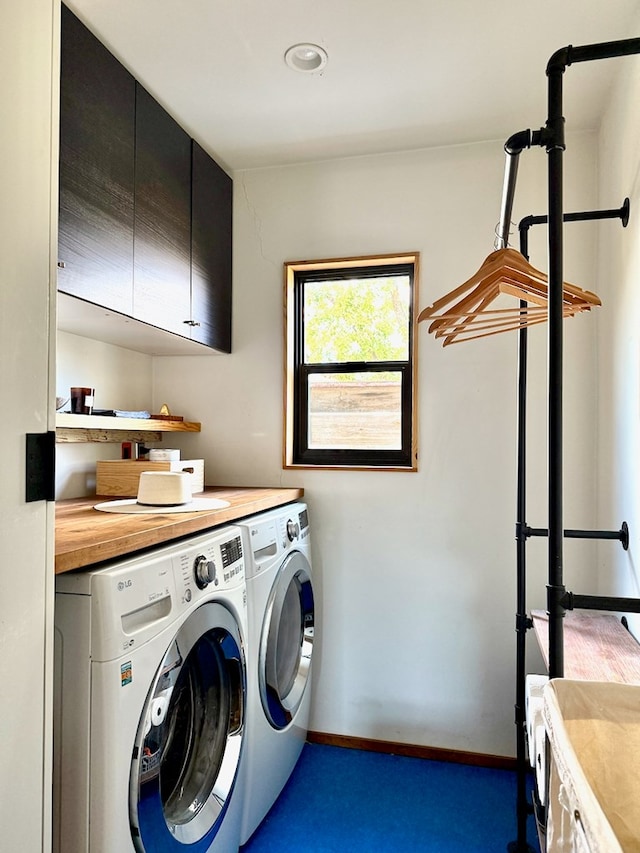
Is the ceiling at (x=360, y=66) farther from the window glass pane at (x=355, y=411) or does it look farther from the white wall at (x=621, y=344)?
the window glass pane at (x=355, y=411)

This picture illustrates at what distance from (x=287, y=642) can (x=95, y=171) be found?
1710 mm

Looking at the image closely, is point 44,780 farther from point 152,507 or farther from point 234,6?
point 234,6

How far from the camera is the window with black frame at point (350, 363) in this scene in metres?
2.40

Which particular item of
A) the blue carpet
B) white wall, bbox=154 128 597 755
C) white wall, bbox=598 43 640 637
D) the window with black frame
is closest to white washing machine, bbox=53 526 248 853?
the blue carpet

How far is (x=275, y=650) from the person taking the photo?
1877mm

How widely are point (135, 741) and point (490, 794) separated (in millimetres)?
1498

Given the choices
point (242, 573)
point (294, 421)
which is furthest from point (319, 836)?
point (294, 421)

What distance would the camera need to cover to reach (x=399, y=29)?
1602 millimetres

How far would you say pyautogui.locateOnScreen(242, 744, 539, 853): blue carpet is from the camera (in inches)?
69.1

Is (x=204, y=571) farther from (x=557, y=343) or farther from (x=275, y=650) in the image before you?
(x=557, y=343)

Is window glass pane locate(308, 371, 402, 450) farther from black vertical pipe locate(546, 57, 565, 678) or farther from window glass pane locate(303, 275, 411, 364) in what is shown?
black vertical pipe locate(546, 57, 565, 678)

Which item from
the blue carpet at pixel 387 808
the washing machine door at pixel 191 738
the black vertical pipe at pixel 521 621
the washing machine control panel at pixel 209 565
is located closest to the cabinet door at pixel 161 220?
the washing machine control panel at pixel 209 565

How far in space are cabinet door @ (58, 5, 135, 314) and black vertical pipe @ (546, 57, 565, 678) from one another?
3.81 feet

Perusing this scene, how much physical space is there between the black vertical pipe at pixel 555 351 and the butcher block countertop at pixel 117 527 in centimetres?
87
